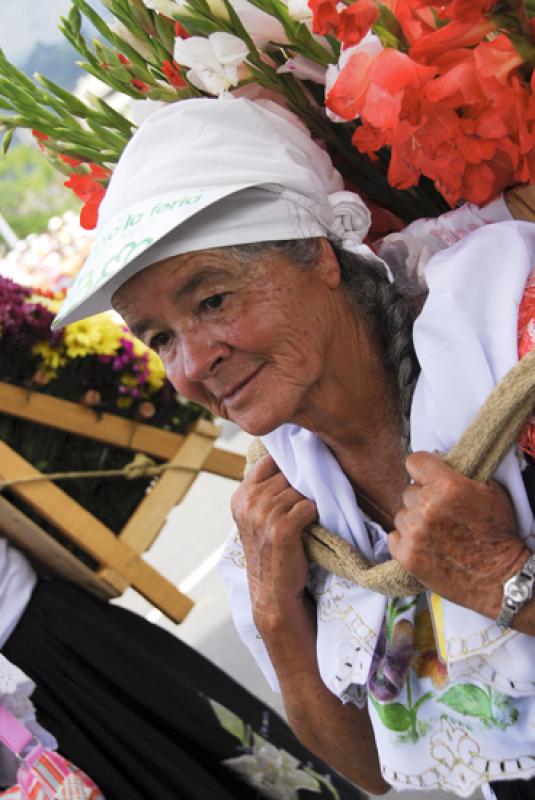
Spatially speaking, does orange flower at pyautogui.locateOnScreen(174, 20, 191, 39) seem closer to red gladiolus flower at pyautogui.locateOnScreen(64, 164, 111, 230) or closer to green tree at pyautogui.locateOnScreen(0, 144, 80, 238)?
red gladiolus flower at pyautogui.locateOnScreen(64, 164, 111, 230)

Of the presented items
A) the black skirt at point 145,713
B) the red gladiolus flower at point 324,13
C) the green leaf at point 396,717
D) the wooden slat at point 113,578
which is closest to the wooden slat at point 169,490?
the wooden slat at point 113,578

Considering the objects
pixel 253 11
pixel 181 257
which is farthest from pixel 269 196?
pixel 253 11

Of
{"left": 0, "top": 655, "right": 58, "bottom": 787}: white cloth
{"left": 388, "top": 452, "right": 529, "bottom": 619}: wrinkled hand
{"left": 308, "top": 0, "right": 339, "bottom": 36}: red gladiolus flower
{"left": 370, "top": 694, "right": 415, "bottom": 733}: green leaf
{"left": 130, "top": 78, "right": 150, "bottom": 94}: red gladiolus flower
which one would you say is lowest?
{"left": 0, "top": 655, "right": 58, "bottom": 787}: white cloth

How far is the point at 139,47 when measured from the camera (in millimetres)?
1769

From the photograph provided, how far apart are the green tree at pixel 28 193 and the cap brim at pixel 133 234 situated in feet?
59.0

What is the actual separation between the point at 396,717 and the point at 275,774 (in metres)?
1.52

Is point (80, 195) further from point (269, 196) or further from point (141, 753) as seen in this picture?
point (141, 753)

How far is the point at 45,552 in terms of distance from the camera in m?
2.98

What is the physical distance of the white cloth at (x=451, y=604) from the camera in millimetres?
1470

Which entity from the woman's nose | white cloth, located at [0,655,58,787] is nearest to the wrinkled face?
the woman's nose

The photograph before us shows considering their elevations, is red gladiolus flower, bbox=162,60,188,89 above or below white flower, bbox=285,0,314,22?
below

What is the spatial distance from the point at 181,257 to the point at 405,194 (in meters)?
0.44

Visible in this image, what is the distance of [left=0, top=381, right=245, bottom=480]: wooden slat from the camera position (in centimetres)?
307

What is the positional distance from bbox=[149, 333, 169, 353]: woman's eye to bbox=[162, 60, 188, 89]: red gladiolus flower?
44cm
